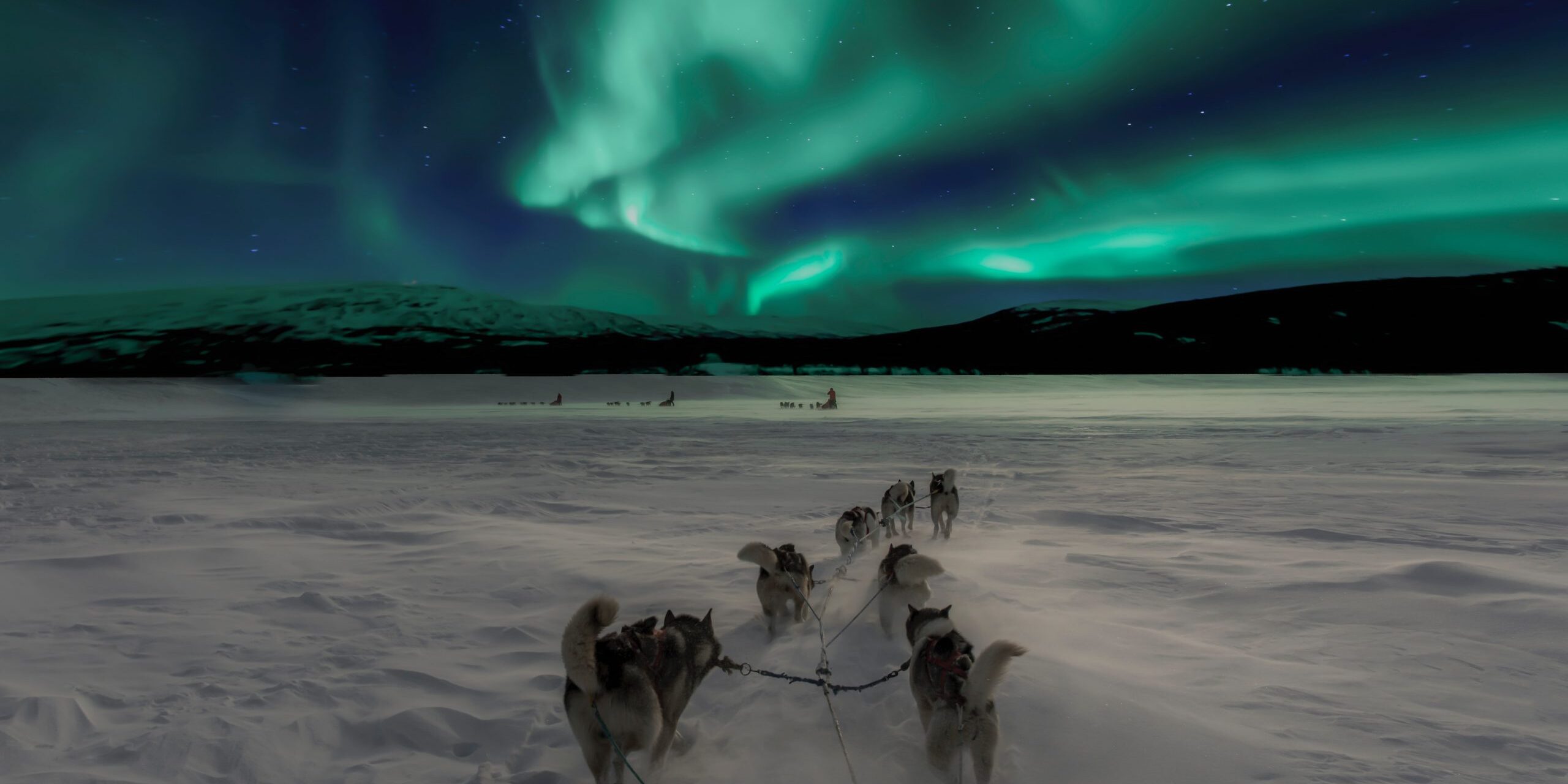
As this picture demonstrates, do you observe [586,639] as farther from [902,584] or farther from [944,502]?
[944,502]

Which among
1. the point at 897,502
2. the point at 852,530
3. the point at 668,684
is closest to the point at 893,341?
the point at 897,502

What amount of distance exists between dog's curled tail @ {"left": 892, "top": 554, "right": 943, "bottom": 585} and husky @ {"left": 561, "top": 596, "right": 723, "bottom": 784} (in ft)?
5.32

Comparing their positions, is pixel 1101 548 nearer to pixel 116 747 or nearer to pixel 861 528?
pixel 861 528

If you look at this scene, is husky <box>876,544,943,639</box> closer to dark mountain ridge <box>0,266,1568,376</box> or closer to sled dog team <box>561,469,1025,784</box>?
sled dog team <box>561,469,1025,784</box>

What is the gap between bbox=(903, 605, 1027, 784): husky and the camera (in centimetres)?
248

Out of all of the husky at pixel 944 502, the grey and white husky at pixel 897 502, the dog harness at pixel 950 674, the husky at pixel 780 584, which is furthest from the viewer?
the grey and white husky at pixel 897 502

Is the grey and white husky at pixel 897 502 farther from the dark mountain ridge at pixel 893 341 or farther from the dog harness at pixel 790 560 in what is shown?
the dark mountain ridge at pixel 893 341

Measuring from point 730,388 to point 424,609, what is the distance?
42639 mm

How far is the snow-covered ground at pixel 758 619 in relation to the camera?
3049mm

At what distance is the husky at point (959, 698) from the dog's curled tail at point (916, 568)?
1.05 meters

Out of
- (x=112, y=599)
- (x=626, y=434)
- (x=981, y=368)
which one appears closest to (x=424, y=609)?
(x=112, y=599)

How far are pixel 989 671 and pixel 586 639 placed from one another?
1.47 meters

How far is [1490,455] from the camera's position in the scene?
12797 millimetres

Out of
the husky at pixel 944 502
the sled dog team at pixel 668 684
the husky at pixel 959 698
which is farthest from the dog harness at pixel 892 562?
the husky at pixel 944 502
